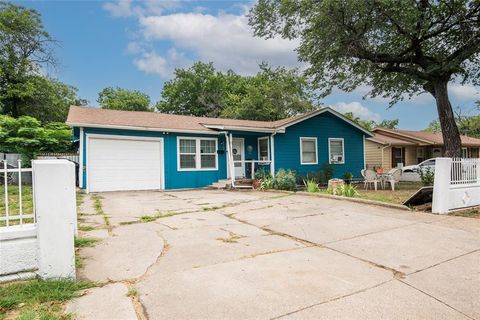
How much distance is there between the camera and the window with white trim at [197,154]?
45.4 feet

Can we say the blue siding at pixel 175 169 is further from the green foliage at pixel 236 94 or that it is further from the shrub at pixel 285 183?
the green foliage at pixel 236 94

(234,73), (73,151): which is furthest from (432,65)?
(234,73)

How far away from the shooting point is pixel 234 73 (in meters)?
38.0

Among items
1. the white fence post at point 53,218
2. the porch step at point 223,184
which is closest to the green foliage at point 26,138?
the porch step at point 223,184

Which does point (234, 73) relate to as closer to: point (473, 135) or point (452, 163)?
point (473, 135)

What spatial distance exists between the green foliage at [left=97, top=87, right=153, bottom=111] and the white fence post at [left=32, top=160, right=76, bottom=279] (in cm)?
3343

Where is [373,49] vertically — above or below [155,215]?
above

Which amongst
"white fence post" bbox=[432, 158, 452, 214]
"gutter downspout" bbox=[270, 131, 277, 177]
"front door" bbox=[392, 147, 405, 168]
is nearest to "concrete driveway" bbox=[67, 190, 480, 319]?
"white fence post" bbox=[432, 158, 452, 214]

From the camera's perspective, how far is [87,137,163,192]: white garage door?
11961mm

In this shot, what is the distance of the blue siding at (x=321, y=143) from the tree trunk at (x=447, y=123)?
488 cm

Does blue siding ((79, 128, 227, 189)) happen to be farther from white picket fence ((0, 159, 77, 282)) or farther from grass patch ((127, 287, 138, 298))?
grass patch ((127, 287, 138, 298))

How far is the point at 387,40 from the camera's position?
1314 centimetres

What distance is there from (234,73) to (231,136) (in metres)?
26.1

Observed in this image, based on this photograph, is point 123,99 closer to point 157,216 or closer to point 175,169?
point 175,169
